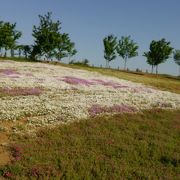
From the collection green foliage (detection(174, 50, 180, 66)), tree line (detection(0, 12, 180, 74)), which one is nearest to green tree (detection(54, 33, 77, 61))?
tree line (detection(0, 12, 180, 74))

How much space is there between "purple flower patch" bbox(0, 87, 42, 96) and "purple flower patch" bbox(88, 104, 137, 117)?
7637mm

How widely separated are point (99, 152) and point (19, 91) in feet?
54.4

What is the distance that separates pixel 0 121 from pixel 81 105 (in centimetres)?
776

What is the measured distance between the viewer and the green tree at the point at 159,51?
9727cm

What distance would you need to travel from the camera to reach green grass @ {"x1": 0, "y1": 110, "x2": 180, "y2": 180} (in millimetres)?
15695

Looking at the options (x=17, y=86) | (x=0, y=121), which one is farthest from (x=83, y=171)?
(x=17, y=86)

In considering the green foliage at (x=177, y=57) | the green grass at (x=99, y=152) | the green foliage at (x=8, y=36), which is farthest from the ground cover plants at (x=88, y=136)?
the green foliage at (x=177, y=57)

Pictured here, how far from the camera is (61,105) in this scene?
27.0 m

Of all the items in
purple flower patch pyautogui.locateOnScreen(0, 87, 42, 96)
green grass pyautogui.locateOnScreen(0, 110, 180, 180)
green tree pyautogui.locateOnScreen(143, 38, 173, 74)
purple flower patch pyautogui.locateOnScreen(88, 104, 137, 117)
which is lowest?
green grass pyautogui.locateOnScreen(0, 110, 180, 180)

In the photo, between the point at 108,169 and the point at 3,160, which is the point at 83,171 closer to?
the point at 108,169

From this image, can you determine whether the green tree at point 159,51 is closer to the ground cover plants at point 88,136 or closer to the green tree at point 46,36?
the green tree at point 46,36

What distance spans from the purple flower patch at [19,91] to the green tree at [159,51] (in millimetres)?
68800

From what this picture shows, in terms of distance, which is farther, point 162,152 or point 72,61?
point 72,61

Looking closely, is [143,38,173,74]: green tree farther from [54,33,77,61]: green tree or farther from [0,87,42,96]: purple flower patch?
[0,87,42,96]: purple flower patch
